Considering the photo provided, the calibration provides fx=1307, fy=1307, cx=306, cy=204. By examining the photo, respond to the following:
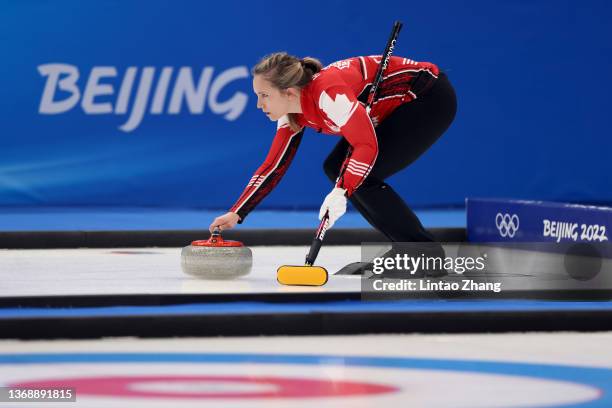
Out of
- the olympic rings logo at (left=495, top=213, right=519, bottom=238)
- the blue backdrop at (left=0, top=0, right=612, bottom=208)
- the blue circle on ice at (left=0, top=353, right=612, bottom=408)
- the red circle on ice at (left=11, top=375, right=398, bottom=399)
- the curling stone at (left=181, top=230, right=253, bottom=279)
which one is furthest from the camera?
the blue backdrop at (left=0, top=0, right=612, bottom=208)

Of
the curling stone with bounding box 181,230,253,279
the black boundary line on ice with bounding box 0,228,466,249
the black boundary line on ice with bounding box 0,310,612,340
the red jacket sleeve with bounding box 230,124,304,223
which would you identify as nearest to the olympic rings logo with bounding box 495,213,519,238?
the black boundary line on ice with bounding box 0,228,466,249

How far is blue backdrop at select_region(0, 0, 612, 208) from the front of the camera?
807 cm

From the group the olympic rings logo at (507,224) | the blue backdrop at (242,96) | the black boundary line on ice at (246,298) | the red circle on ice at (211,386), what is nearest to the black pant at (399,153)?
the black boundary line on ice at (246,298)

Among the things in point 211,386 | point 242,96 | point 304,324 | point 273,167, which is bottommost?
point 211,386

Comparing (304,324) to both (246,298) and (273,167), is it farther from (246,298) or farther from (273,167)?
(273,167)

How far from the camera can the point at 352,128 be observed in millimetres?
4121

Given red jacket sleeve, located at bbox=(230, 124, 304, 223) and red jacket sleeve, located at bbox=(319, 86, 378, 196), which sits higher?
red jacket sleeve, located at bbox=(230, 124, 304, 223)

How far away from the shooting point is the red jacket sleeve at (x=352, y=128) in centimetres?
409

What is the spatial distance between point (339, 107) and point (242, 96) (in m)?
4.18

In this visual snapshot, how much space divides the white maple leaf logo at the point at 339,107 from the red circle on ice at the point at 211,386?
1.42 meters

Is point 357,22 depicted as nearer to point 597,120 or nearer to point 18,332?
point 597,120

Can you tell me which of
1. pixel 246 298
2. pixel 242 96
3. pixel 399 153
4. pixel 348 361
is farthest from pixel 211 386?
pixel 242 96

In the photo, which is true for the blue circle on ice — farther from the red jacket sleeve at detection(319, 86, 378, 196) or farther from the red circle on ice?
the red jacket sleeve at detection(319, 86, 378, 196)

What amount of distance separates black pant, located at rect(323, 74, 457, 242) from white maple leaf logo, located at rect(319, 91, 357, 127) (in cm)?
39
